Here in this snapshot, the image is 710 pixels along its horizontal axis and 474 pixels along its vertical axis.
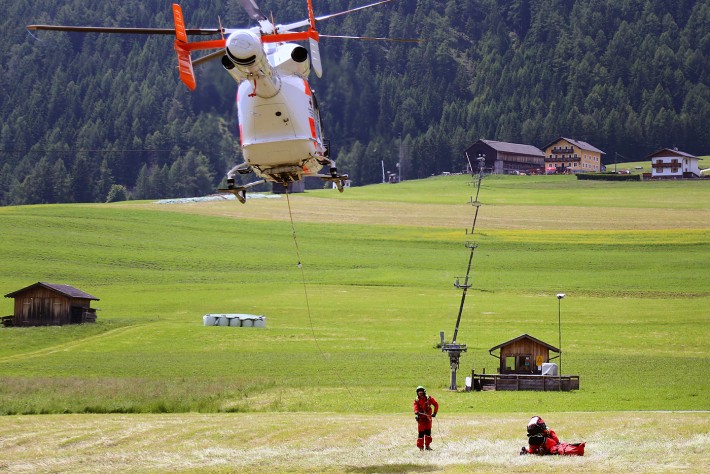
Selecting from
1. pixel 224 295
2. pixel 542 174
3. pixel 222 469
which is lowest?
pixel 222 469

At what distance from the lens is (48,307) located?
7412 centimetres

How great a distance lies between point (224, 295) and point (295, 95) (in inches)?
2316

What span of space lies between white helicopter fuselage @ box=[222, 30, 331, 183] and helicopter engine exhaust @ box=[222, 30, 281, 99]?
0.02m

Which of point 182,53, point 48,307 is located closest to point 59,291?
point 48,307

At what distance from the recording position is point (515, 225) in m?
121

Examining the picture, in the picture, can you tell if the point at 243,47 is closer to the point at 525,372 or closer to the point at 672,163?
the point at 525,372

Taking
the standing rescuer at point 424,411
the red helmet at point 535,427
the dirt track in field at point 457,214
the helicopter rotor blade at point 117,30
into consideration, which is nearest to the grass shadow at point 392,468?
the standing rescuer at point 424,411

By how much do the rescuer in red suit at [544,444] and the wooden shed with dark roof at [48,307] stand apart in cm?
5087

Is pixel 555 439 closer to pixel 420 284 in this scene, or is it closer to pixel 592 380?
pixel 592 380

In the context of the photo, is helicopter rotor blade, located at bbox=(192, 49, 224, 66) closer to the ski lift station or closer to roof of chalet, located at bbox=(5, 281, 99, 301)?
the ski lift station

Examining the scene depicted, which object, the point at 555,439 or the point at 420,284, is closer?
the point at 555,439

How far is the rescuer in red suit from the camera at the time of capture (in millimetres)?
26797

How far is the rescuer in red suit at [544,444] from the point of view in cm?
2680

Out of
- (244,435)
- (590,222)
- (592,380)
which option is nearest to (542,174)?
(590,222)
